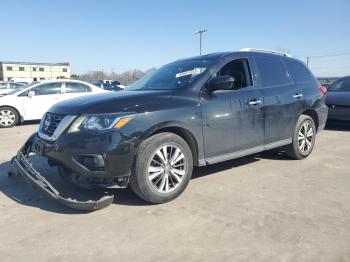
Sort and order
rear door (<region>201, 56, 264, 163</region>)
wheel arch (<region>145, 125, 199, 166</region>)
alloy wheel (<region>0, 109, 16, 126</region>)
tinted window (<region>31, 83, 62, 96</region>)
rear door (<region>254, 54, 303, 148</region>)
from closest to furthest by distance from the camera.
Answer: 1. wheel arch (<region>145, 125, 199, 166</region>)
2. rear door (<region>201, 56, 264, 163</region>)
3. rear door (<region>254, 54, 303, 148</region>)
4. alloy wheel (<region>0, 109, 16, 126</region>)
5. tinted window (<region>31, 83, 62, 96</region>)

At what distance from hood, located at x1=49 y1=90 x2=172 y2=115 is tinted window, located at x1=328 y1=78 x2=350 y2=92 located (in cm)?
758

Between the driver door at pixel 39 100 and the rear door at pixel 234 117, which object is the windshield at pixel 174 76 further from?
the driver door at pixel 39 100

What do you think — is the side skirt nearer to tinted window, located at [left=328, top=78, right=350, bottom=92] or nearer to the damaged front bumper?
the damaged front bumper

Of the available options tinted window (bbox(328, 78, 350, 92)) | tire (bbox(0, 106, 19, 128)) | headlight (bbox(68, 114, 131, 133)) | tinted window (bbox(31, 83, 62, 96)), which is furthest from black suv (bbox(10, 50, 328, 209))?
tire (bbox(0, 106, 19, 128))

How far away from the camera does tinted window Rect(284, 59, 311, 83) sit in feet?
19.5

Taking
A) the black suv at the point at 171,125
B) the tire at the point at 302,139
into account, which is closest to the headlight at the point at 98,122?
the black suv at the point at 171,125

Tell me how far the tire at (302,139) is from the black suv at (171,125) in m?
0.05

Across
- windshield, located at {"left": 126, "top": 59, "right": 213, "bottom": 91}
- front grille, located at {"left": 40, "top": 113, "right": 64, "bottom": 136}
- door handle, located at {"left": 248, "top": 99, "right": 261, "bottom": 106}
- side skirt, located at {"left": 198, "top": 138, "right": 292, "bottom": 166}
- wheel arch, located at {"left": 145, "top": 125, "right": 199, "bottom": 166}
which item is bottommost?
side skirt, located at {"left": 198, "top": 138, "right": 292, "bottom": 166}

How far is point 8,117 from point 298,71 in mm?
8923

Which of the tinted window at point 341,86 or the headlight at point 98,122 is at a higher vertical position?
the tinted window at point 341,86

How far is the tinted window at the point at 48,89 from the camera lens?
11.4 metres

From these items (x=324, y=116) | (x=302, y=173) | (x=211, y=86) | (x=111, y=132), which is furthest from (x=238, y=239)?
(x=324, y=116)

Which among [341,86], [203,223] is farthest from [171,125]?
[341,86]

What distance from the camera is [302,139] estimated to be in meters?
6.02
